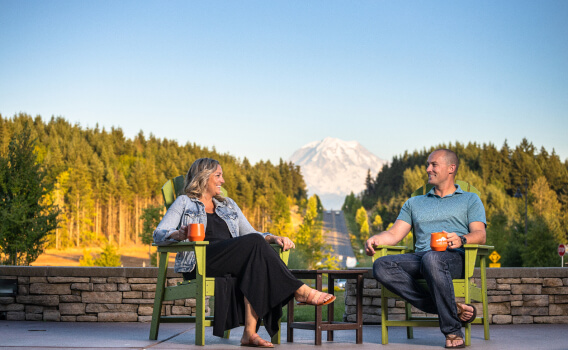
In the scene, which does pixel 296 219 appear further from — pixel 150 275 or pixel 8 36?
pixel 150 275

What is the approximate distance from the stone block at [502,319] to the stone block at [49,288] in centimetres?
408

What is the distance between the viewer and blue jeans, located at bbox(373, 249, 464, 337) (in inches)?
181

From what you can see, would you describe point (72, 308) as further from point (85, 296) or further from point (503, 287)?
point (503, 287)

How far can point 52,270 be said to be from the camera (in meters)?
6.86

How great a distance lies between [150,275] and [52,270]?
38.0 inches

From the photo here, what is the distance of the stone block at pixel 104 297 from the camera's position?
22.2ft

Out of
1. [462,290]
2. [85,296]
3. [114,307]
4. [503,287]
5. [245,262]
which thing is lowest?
[114,307]

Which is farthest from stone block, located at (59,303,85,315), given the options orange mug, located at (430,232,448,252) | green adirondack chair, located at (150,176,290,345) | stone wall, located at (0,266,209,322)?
orange mug, located at (430,232,448,252)

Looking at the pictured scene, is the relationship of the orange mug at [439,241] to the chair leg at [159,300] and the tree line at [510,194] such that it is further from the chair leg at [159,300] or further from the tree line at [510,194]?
the tree line at [510,194]

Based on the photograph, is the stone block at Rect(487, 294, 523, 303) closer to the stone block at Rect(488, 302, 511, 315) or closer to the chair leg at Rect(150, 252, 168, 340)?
the stone block at Rect(488, 302, 511, 315)

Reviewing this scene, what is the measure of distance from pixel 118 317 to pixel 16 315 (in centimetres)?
101

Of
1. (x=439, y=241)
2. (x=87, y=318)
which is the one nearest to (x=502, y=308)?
(x=439, y=241)

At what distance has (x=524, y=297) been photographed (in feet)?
22.5

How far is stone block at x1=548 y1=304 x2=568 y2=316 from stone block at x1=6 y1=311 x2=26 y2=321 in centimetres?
505
